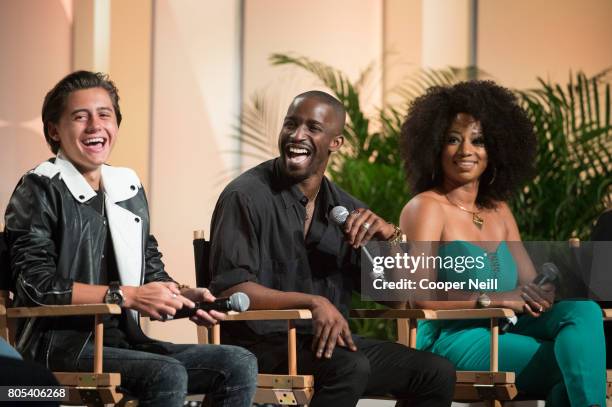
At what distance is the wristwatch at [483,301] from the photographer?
3.59 metres

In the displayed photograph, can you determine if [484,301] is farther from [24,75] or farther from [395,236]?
[24,75]

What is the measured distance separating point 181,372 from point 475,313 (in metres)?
1.13

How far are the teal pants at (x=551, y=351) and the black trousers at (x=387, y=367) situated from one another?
34cm

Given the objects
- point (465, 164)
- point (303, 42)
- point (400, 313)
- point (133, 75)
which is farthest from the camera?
point (303, 42)

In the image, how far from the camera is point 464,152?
13.0 feet

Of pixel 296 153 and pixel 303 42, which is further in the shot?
pixel 303 42

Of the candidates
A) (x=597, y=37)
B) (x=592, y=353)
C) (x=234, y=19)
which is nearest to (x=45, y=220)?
(x=592, y=353)

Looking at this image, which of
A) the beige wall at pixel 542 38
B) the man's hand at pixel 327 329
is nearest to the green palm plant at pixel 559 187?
the beige wall at pixel 542 38

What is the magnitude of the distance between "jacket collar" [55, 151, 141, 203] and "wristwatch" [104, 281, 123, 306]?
30 centimetres

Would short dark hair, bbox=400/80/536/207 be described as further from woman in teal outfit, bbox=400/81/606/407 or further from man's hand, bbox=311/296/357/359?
man's hand, bbox=311/296/357/359

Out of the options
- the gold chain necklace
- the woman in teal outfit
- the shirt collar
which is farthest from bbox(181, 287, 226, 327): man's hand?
the gold chain necklace

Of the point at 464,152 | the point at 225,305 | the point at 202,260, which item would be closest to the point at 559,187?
the point at 464,152

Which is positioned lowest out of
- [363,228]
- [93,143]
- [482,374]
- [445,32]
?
[482,374]

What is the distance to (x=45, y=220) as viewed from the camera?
294 centimetres
